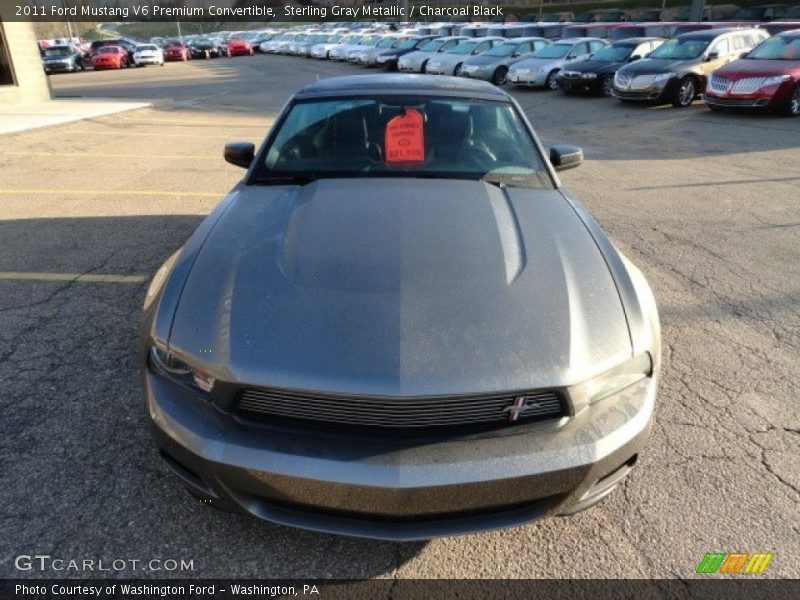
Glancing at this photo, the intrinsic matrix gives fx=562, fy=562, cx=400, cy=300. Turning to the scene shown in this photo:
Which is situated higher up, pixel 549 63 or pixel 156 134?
pixel 549 63

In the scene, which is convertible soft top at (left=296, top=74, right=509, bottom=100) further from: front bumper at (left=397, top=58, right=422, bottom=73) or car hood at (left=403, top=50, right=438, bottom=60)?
car hood at (left=403, top=50, right=438, bottom=60)

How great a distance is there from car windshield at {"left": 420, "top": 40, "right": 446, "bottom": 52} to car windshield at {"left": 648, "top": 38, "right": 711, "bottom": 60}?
10.9 meters

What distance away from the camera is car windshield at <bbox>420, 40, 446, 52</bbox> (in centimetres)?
2320

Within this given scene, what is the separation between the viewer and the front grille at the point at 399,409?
1.81 meters

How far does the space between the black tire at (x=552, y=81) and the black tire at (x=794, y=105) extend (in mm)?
6902

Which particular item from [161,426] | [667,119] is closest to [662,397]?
[161,426]

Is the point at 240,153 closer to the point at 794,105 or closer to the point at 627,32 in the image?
the point at 794,105

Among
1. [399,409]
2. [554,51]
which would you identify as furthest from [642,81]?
[399,409]

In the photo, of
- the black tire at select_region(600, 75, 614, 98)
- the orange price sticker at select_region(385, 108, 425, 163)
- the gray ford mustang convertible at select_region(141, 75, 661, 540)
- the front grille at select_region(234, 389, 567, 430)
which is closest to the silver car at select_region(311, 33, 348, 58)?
the black tire at select_region(600, 75, 614, 98)

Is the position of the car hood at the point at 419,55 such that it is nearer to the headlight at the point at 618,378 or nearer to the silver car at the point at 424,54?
the silver car at the point at 424,54

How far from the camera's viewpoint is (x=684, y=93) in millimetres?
13312

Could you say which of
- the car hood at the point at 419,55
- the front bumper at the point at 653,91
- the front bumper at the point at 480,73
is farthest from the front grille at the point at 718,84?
the car hood at the point at 419,55

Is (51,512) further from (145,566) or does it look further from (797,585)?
(797,585)

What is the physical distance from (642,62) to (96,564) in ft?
50.2
